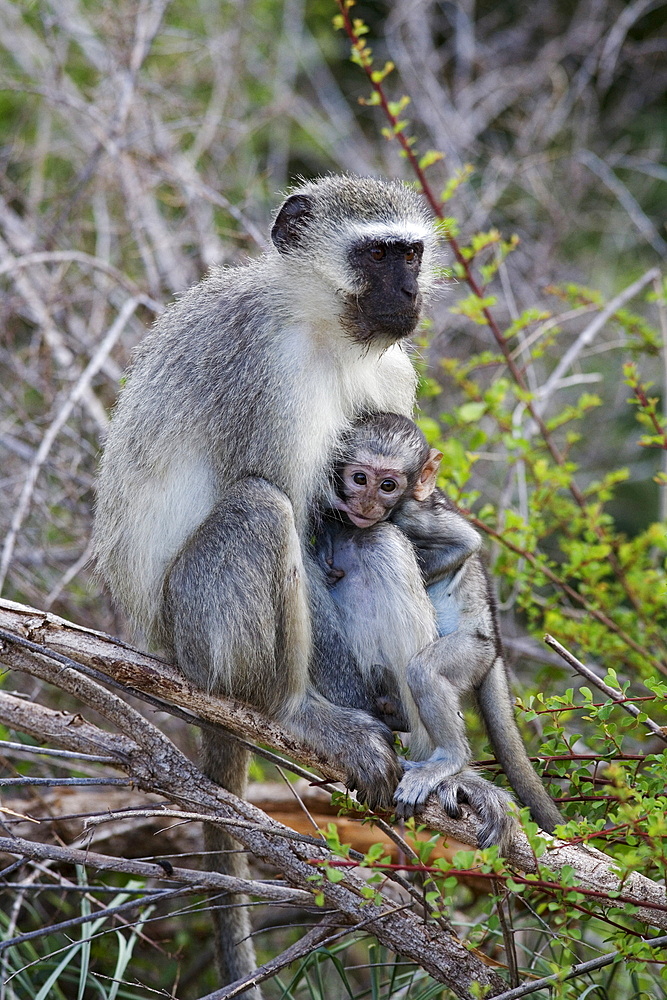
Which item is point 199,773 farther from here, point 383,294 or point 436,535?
point 383,294

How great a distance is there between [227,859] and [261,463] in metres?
1.44

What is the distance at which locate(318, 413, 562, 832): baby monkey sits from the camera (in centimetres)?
346

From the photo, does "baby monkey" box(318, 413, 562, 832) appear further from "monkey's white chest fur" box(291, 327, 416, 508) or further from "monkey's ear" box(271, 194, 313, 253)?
"monkey's ear" box(271, 194, 313, 253)

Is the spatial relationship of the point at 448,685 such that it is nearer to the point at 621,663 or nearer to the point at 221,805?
the point at 221,805

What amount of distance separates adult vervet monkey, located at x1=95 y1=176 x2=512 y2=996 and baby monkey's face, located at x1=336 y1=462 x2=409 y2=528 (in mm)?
135

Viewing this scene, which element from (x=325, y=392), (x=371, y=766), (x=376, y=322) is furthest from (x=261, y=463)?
(x=371, y=766)

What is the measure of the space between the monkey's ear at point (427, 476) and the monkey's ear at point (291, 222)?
3.21ft

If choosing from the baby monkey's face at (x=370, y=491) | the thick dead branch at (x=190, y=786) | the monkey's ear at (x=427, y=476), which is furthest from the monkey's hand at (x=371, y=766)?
the monkey's ear at (x=427, y=476)

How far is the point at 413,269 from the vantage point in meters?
3.83

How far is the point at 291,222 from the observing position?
3.94 meters

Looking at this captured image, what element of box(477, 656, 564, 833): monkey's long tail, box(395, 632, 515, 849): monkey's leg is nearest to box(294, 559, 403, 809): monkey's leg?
box(395, 632, 515, 849): monkey's leg

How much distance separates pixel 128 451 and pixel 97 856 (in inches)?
59.5

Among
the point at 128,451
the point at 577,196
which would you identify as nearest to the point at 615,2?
the point at 577,196

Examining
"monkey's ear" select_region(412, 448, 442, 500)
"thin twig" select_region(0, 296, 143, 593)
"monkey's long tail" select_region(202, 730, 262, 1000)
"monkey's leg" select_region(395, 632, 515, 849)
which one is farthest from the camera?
"thin twig" select_region(0, 296, 143, 593)
